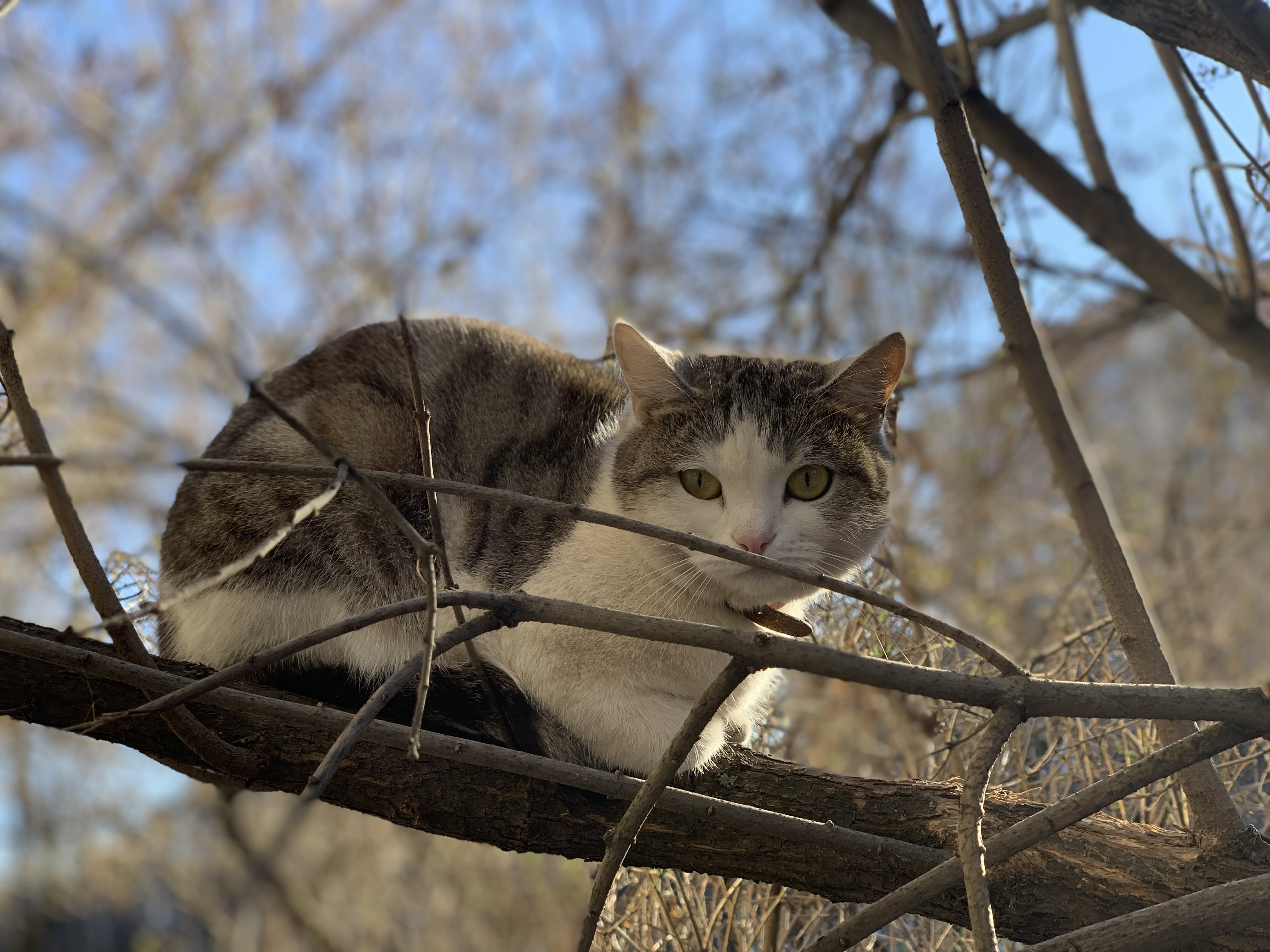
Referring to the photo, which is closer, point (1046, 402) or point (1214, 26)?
point (1214, 26)

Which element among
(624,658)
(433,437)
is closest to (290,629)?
(433,437)

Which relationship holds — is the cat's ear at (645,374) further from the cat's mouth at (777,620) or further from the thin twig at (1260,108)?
the thin twig at (1260,108)

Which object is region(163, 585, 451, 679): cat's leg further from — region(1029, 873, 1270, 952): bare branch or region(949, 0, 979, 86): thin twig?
region(949, 0, 979, 86): thin twig

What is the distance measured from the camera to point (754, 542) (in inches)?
64.2

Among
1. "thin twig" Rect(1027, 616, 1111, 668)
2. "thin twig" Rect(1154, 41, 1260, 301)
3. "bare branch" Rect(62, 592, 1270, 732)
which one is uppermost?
"thin twig" Rect(1154, 41, 1260, 301)

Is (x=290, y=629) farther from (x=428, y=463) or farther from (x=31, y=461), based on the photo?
(x=31, y=461)

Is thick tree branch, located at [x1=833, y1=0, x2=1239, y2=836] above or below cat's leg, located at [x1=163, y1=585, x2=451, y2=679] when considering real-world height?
above

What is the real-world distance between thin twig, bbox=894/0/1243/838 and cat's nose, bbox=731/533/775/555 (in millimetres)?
508

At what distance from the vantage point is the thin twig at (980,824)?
92 centimetres

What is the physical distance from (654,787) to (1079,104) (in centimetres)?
204

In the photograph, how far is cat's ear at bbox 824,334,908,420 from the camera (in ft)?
6.04

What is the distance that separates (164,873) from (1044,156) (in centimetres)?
461

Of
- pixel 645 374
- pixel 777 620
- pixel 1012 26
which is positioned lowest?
pixel 777 620

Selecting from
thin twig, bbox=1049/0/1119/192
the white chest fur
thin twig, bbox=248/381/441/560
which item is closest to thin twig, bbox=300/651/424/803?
thin twig, bbox=248/381/441/560
